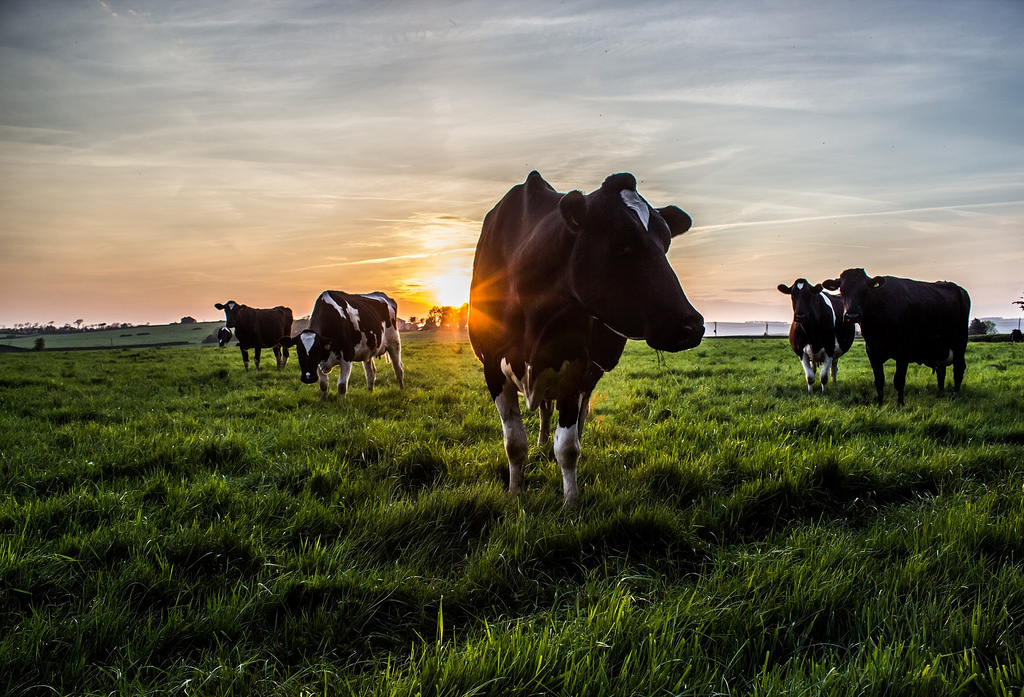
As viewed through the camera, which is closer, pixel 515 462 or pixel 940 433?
pixel 515 462

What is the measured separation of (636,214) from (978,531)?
272 centimetres

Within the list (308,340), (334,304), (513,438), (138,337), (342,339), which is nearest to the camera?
(513,438)

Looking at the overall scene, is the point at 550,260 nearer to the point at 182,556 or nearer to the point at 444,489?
the point at 444,489

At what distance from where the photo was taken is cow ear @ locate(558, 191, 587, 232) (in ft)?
10.6

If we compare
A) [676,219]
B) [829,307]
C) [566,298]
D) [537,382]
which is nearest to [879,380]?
[829,307]

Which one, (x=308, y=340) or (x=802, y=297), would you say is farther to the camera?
(x=802, y=297)

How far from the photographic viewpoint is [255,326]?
19516 millimetres

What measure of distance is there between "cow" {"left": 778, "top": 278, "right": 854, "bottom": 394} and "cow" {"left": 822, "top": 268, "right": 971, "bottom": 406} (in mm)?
1497

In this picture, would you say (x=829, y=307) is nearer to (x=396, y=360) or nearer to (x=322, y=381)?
(x=396, y=360)

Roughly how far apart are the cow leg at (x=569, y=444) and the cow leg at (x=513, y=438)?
407 mm

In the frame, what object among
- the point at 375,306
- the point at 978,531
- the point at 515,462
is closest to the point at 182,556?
the point at 515,462

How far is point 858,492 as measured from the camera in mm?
4348

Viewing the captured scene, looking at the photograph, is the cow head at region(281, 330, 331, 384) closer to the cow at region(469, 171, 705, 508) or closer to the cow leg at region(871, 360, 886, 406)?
the cow at region(469, 171, 705, 508)

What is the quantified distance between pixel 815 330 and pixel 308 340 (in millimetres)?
10298
